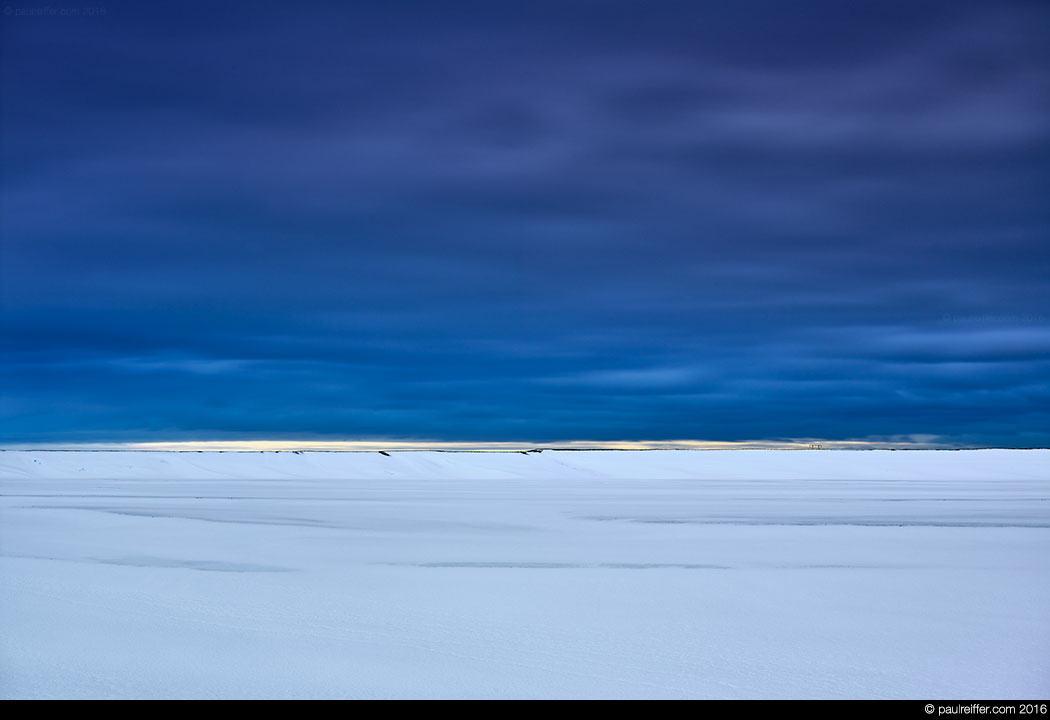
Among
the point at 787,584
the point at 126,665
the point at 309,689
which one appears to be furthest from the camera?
the point at 787,584

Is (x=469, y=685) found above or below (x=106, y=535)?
below

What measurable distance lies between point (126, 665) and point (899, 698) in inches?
192

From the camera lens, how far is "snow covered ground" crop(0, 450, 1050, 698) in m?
5.94

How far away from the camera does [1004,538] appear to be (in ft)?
45.4

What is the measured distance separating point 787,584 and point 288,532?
28.3 ft

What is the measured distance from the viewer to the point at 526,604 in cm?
852

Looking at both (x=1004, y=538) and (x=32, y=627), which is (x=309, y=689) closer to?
(x=32, y=627)

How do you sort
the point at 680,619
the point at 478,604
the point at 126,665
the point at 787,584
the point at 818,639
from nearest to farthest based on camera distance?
the point at 126,665 < the point at 818,639 < the point at 680,619 < the point at 478,604 < the point at 787,584

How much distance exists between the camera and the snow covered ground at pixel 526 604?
5.94 m
